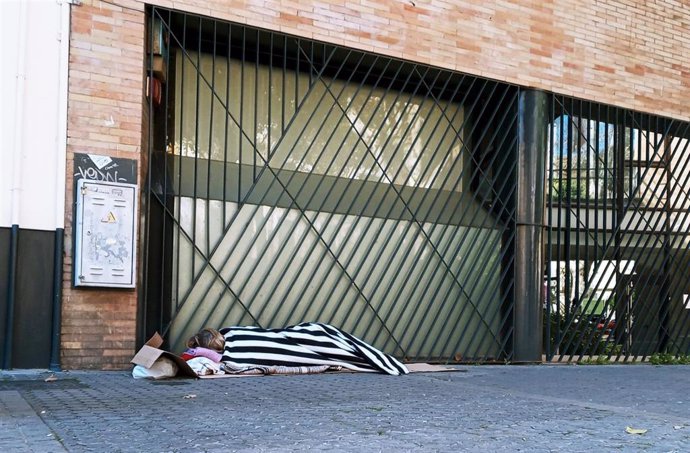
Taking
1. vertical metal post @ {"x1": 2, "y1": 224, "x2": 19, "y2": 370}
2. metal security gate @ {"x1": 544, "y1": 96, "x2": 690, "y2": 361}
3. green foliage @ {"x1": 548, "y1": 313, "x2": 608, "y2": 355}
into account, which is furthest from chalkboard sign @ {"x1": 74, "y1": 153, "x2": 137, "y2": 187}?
green foliage @ {"x1": 548, "y1": 313, "x2": 608, "y2": 355}

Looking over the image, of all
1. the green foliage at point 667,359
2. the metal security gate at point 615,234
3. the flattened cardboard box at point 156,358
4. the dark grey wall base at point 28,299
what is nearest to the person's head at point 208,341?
the flattened cardboard box at point 156,358

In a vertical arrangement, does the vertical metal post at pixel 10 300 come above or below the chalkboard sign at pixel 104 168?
below

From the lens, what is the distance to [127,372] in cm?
804

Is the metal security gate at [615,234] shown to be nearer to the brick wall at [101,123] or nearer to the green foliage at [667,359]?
the green foliage at [667,359]

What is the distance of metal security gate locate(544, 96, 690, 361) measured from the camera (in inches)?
462

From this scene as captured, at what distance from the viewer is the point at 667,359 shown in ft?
40.2

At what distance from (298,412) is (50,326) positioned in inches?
139

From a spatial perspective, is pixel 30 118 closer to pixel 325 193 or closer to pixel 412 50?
pixel 325 193

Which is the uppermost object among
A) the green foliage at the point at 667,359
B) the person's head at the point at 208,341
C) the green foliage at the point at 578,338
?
the person's head at the point at 208,341

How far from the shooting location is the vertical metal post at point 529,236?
11039mm

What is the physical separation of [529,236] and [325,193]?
2990 mm

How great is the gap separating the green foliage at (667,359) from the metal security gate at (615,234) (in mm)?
226

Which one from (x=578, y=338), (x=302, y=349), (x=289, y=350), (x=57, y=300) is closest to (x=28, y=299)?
(x=57, y=300)

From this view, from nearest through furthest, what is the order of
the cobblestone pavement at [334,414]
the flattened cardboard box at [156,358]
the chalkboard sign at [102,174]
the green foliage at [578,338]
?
the cobblestone pavement at [334,414], the flattened cardboard box at [156,358], the chalkboard sign at [102,174], the green foliage at [578,338]
